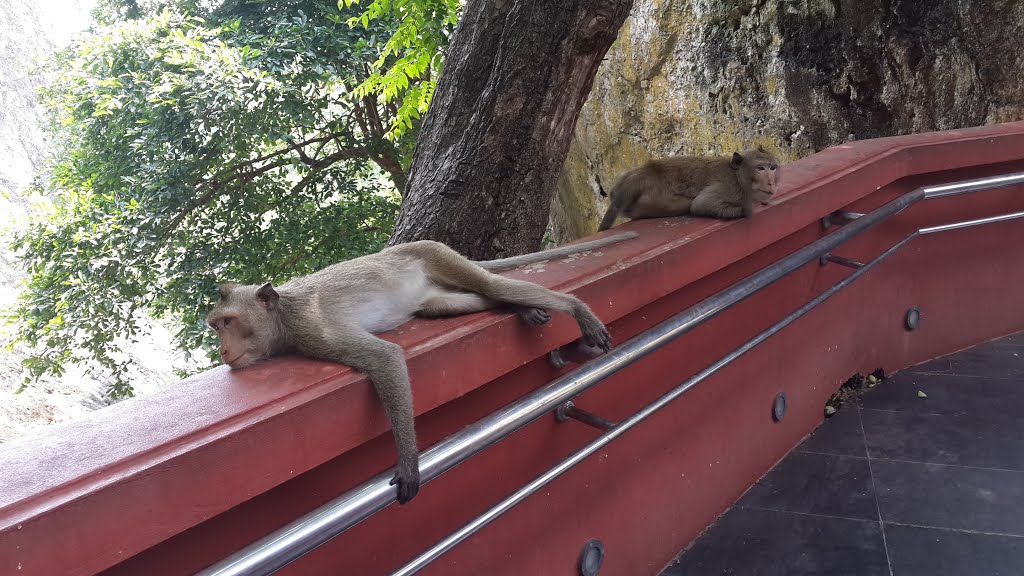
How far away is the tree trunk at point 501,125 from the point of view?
3.57 m

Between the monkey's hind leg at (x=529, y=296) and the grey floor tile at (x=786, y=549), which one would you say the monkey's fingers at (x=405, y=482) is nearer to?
the monkey's hind leg at (x=529, y=296)

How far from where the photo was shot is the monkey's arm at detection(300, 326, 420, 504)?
1.36m

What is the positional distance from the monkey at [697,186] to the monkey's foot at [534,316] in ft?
4.06

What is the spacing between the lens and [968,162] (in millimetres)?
3611

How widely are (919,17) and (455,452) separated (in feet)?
20.2

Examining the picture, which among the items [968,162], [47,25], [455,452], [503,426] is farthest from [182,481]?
[47,25]

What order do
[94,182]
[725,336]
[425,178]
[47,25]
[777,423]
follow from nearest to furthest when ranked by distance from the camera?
[725,336]
[777,423]
[425,178]
[94,182]
[47,25]

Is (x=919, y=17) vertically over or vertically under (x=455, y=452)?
over

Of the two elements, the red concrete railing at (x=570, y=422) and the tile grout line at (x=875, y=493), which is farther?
the tile grout line at (x=875, y=493)

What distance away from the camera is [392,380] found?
4.87 feet

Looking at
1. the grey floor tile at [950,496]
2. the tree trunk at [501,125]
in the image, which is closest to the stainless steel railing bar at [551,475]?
the grey floor tile at [950,496]

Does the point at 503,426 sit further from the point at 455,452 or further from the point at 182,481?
the point at 182,481

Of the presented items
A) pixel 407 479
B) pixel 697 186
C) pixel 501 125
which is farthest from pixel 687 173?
pixel 407 479

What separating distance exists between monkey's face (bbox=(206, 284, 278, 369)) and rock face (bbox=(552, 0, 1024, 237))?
227 inches
